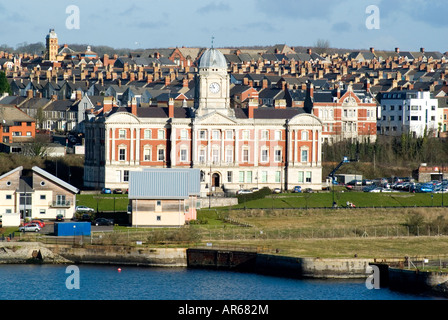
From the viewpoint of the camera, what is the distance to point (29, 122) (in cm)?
13775

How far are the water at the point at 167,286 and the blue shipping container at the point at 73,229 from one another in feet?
19.6

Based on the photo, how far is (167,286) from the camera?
74.2m

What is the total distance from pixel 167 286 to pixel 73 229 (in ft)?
46.2

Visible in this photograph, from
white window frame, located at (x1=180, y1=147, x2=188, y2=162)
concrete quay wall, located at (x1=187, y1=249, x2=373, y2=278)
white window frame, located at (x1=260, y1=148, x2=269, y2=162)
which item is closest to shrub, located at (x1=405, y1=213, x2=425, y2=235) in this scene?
concrete quay wall, located at (x1=187, y1=249, x2=373, y2=278)

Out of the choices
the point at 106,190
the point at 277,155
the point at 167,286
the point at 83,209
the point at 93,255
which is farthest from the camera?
the point at 277,155

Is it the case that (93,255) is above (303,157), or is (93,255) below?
below

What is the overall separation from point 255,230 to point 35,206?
15.7m

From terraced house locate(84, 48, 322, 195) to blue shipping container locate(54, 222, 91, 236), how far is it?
2520 cm

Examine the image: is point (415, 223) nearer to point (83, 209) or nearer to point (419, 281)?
point (419, 281)

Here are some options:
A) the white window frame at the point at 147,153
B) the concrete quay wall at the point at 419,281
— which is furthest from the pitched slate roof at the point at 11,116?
the concrete quay wall at the point at 419,281

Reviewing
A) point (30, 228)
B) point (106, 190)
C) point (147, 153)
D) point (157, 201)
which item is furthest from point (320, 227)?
point (147, 153)

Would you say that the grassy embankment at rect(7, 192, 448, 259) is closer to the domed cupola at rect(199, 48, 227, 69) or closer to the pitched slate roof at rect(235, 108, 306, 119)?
the pitched slate roof at rect(235, 108, 306, 119)

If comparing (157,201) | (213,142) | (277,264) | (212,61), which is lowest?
(277,264)
